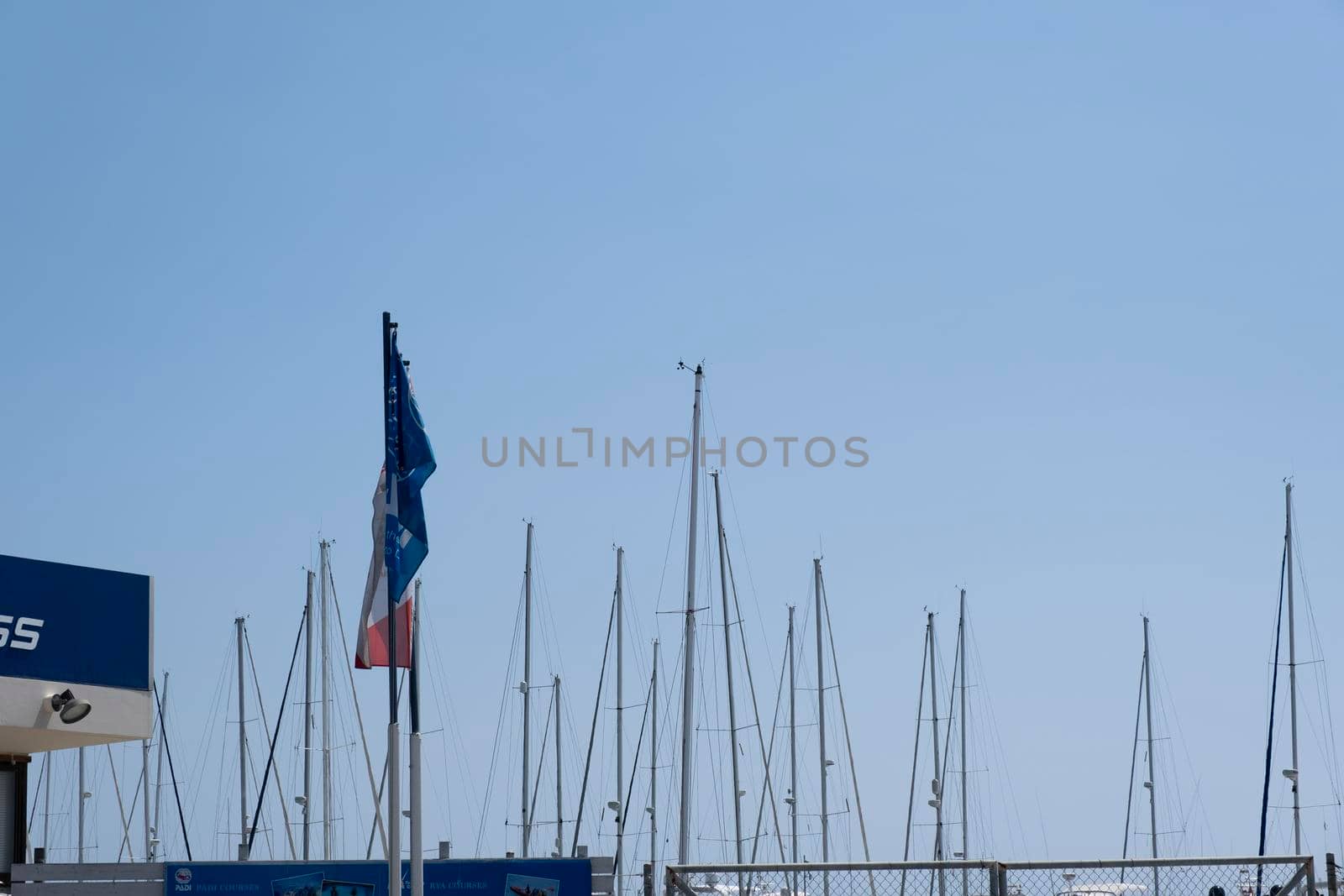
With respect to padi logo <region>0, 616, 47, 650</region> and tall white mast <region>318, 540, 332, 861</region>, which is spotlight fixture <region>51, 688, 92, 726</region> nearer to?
padi logo <region>0, 616, 47, 650</region>

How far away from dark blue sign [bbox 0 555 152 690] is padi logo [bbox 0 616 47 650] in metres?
0.01

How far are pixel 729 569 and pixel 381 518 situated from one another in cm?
2570

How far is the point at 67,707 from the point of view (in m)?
20.6

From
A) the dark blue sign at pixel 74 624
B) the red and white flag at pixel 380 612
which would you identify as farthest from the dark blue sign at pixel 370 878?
the red and white flag at pixel 380 612

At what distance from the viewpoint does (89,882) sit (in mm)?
22125

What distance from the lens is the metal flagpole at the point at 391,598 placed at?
1584 centimetres

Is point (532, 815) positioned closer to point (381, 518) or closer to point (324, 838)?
point (324, 838)

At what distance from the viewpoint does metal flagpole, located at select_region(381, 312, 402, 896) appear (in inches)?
624

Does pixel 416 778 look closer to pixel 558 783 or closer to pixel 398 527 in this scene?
pixel 398 527

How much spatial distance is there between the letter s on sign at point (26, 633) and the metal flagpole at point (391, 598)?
6287 millimetres

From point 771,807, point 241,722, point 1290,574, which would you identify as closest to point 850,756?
point 771,807

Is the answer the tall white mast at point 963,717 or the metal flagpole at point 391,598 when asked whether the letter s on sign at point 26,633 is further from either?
the tall white mast at point 963,717

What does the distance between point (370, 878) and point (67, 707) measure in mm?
4443

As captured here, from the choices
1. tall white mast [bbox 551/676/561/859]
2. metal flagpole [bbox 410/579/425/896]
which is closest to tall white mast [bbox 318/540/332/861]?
tall white mast [bbox 551/676/561/859]
